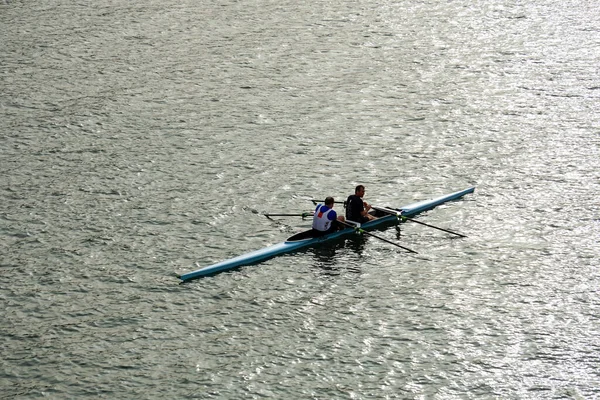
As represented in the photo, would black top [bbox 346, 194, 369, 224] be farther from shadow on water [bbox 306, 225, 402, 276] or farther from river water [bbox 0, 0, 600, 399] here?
river water [bbox 0, 0, 600, 399]

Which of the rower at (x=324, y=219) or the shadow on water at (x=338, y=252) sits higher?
the rower at (x=324, y=219)

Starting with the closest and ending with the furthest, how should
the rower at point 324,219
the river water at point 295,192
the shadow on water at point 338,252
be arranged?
the river water at point 295,192
the shadow on water at point 338,252
the rower at point 324,219

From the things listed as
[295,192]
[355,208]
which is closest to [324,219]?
[355,208]

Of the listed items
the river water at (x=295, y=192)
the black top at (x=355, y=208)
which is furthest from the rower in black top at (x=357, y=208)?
the river water at (x=295, y=192)

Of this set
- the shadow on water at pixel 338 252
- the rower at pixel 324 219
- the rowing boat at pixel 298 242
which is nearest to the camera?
the rowing boat at pixel 298 242

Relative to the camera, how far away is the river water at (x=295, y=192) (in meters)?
21.5

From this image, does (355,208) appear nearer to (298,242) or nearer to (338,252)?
(338,252)

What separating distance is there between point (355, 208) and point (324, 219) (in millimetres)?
1131

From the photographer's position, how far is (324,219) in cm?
2598

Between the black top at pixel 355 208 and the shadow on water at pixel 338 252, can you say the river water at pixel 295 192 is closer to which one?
the shadow on water at pixel 338 252

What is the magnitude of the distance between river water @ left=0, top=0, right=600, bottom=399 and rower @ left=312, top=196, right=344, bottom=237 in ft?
2.29

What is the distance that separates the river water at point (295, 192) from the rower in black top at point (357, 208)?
2.09 feet

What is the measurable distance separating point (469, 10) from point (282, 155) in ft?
61.8

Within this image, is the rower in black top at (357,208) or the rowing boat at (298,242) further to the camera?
the rower in black top at (357,208)
